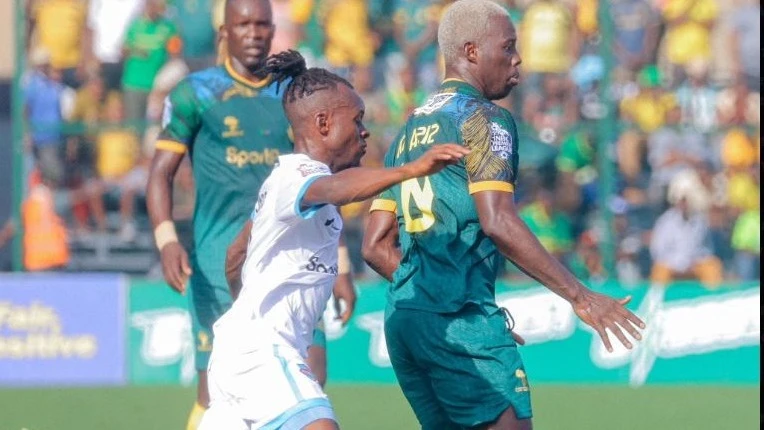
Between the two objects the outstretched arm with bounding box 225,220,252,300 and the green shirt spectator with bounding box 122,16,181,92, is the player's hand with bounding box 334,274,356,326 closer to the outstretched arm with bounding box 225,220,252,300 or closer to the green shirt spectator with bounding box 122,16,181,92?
the outstretched arm with bounding box 225,220,252,300

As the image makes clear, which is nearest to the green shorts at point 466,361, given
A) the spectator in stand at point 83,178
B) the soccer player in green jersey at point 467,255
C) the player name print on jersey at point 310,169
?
the soccer player in green jersey at point 467,255

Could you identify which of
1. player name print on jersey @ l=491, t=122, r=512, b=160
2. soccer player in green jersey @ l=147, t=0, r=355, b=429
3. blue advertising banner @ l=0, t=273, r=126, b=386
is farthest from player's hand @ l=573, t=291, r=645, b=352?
blue advertising banner @ l=0, t=273, r=126, b=386

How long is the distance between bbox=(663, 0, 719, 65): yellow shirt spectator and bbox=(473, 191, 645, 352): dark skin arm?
36.4 feet

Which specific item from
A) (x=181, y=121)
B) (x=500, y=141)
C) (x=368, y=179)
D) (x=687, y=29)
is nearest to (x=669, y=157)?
(x=687, y=29)

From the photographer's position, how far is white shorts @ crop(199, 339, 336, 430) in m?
5.20

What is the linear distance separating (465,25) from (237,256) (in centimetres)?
127

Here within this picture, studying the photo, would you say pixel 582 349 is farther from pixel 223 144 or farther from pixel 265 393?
pixel 265 393

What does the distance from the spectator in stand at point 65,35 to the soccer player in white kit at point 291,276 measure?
1032cm

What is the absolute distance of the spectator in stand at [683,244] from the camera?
593 inches

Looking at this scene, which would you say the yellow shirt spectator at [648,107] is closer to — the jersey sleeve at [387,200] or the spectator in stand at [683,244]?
the spectator in stand at [683,244]

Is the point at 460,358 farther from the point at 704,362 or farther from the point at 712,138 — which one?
the point at 712,138

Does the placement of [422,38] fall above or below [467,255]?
below

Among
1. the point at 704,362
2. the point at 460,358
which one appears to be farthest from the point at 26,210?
the point at 460,358

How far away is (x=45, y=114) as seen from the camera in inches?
598
